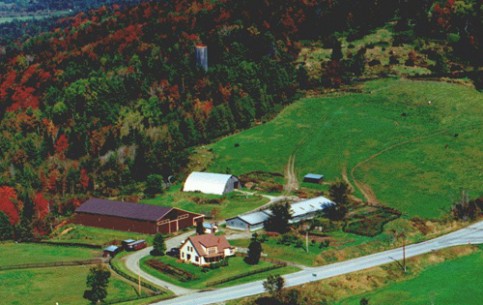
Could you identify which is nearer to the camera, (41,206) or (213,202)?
(213,202)

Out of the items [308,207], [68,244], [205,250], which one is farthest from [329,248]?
[68,244]

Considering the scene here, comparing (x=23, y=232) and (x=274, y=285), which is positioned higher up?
(x=274, y=285)

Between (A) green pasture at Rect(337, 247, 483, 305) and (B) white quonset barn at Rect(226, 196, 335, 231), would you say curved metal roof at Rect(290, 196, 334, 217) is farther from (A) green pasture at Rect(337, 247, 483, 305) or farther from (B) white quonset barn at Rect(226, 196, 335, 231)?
(A) green pasture at Rect(337, 247, 483, 305)

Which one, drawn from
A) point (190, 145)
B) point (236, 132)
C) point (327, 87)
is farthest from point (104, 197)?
point (327, 87)

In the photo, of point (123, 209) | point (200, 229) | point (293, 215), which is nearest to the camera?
point (200, 229)

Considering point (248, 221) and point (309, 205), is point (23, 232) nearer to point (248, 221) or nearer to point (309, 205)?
point (248, 221)

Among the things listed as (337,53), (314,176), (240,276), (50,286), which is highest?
(337,53)

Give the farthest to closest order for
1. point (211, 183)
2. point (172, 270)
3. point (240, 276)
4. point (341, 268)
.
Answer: point (211, 183) < point (172, 270) < point (341, 268) < point (240, 276)
